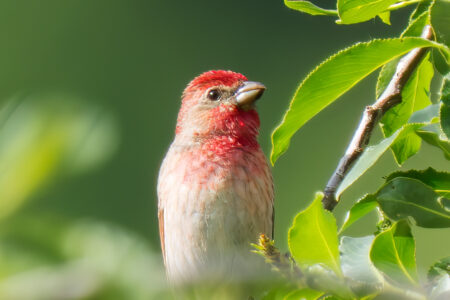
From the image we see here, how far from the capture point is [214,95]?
5.18 m

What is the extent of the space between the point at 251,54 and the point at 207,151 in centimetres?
798

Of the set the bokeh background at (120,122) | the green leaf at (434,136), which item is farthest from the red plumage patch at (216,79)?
the green leaf at (434,136)

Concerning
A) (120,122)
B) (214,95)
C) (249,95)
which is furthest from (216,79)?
(120,122)

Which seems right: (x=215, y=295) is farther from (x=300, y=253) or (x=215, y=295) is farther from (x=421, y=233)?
(x=421, y=233)

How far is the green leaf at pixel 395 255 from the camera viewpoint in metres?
1.59

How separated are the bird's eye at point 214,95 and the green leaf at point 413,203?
11.1 ft

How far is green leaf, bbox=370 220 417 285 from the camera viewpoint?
159 cm

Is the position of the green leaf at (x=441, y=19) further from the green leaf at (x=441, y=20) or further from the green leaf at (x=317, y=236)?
the green leaf at (x=317, y=236)

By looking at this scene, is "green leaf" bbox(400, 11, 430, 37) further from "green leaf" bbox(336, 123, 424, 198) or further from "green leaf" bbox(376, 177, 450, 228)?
"green leaf" bbox(376, 177, 450, 228)

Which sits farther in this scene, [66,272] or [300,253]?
[300,253]

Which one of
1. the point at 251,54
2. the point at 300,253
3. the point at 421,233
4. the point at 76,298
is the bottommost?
the point at 421,233

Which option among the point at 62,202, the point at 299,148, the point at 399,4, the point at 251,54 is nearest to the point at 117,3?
the point at 251,54

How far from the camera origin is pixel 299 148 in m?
9.71

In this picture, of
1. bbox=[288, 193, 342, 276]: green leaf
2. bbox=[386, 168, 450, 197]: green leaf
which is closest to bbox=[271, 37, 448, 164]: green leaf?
bbox=[386, 168, 450, 197]: green leaf
